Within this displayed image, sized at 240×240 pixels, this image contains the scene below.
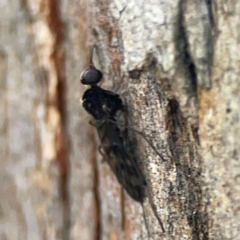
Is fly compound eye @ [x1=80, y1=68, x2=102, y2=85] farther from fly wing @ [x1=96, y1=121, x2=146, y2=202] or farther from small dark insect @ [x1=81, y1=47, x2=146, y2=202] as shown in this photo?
fly wing @ [x1=96, y1=121, x2=146, y2=202]

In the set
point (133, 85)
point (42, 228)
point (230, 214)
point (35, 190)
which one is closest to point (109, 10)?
point (133, 85)

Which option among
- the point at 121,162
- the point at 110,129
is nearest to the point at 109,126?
the point at 110,129

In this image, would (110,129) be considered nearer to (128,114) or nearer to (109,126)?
(109,126)

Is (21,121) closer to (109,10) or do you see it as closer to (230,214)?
(109,10)

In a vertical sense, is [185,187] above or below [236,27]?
below

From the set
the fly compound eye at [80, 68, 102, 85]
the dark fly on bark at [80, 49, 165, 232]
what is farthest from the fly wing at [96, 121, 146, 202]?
the fly compound eye at [80, 68, 102, 85]
